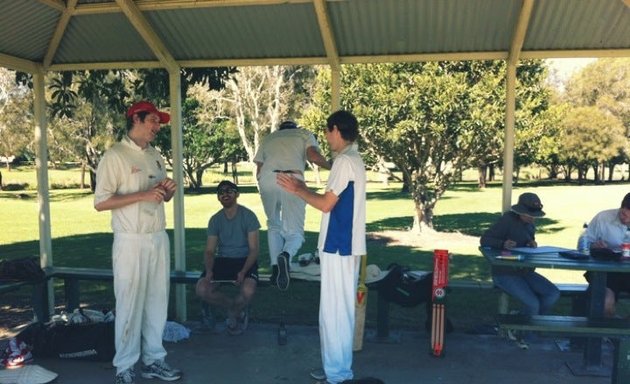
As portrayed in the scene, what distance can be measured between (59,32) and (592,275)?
552 centimetres

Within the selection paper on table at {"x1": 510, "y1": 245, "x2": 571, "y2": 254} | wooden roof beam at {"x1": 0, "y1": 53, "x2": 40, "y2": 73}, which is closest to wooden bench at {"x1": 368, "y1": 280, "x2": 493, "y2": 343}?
paper on table at {"x1": 510, "y1": 245, "x2": 571, "y2": 254}

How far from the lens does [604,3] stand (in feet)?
16.9

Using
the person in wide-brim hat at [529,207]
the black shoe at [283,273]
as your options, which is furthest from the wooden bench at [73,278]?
the person in wide-brim hat at [529,207]

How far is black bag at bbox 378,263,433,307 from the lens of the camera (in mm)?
5480

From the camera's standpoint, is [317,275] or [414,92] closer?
[317,275]

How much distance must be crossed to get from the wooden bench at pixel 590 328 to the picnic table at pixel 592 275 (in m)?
0.07

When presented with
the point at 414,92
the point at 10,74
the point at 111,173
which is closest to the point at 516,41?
the point at 111,173

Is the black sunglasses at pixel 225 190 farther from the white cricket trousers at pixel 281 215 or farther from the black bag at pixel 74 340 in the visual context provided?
the black bag at pixel 74 340

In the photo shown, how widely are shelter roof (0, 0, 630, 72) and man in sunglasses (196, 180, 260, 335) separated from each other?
1.51m

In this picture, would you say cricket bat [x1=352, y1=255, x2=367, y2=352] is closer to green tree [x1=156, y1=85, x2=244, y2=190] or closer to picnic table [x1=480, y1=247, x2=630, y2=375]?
picnic table [x1=480, y1=247, x2=630, y2=375]

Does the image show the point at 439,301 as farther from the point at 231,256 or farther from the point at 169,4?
the point at 169,4

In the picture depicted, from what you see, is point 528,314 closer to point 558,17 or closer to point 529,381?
point 529,381

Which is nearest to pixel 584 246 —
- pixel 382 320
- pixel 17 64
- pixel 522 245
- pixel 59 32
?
pixel 522 245

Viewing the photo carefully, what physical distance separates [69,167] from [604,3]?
5968 cm
